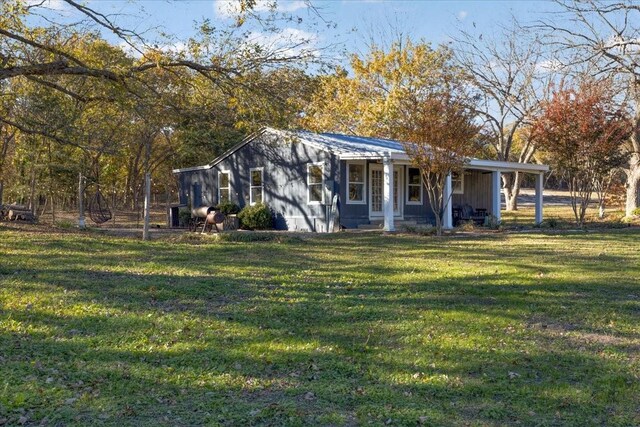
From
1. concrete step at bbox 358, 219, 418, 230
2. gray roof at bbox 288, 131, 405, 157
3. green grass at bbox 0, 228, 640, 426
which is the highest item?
gray roof at bbox 288, 131, 405, 157

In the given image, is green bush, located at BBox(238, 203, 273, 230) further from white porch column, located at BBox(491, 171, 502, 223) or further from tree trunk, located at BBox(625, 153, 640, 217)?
tree trunk, located at BBox(625, 153, 640, 217)

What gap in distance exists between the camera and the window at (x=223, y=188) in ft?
80.7

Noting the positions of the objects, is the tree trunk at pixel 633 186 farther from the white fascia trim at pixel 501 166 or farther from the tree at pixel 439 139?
the tree at pixel 439 139

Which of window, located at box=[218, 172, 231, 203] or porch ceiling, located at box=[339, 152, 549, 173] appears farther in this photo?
window, located at box=[218, 172, 231, 203]

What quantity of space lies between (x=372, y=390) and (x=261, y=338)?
1.66 meters

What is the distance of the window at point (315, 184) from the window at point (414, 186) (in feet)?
11.9

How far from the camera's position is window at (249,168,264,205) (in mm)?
23156

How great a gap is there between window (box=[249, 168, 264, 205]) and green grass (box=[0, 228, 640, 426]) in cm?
1178

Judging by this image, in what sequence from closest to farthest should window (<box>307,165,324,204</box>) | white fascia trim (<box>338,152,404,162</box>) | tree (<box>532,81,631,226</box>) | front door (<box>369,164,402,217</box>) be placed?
1. white fascia trim (<box>338,152,404,162</box>)
2. tree (<box>532,81,631,226</box>)
3. window (<box>307,165,324,204</box>)
4. front door (<box>369,164,402,217</box>)

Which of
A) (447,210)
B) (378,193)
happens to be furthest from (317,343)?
(378,193)

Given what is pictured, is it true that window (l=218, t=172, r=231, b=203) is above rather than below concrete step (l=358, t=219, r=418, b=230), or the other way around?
above

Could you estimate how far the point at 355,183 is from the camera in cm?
2097

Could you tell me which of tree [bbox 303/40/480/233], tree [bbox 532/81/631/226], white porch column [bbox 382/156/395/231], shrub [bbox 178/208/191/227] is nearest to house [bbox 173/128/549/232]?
white porch column [bbox 382/156/395/231]

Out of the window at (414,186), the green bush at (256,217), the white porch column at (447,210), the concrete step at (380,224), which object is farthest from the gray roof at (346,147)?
the green bush at (256,217)
